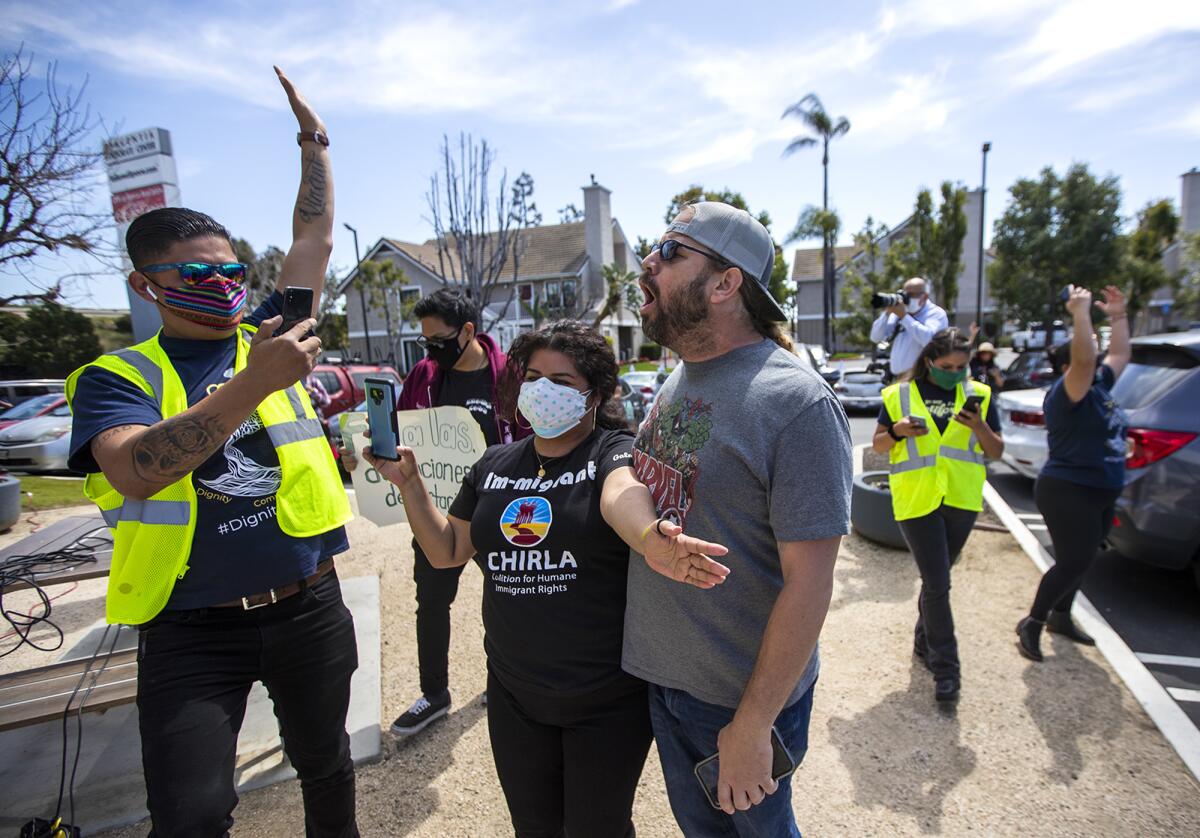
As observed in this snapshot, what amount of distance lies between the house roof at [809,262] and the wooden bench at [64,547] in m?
47.5

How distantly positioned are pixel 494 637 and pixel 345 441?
112cm

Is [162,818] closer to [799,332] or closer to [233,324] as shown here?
[233,324]

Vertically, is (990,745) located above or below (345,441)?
below

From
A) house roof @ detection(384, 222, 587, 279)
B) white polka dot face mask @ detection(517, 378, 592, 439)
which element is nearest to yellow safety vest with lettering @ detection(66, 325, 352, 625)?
white polka dot face mask @ detection(517, 378, 592, 439)

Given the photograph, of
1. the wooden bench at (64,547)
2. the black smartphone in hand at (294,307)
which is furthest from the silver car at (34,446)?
the black smartphone in hand at (294,307)

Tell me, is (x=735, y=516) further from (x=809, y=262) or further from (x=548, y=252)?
(x=809, y=262)

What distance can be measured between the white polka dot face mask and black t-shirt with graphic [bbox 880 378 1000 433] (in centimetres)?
227

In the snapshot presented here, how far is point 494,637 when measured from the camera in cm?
→ 190

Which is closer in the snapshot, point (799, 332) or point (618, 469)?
point (618, 469)

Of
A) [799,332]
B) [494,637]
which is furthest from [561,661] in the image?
[799,332]

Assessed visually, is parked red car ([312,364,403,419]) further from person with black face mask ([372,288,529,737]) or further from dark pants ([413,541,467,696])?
dark pants ([413,541,467,696])

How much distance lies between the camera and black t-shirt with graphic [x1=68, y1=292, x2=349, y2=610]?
67.1 inches

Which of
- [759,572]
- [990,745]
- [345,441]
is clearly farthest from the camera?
[990,745]

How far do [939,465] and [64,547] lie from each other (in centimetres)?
537
